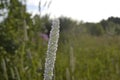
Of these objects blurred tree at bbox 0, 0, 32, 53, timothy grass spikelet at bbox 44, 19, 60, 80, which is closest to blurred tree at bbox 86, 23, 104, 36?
blurred tree at bbox 0, 0, 32, 53

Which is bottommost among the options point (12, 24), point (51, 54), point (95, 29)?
point (95, 29)

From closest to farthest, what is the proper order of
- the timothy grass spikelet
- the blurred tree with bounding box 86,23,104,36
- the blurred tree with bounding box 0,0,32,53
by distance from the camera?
the timothy grass spikelet
the blurred tree with bounding box 0,0,32,53
the blurred tree with bounding box 86,23,104,36

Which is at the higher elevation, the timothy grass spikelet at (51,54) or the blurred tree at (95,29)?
the timothy grass spikelet at (51,54)

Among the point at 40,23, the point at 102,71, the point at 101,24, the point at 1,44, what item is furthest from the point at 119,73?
the point at 101,24

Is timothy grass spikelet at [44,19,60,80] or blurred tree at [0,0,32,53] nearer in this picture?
timothy grass spikelet at [44,19,60,80]

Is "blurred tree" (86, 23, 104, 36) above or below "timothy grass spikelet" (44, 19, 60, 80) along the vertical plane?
below

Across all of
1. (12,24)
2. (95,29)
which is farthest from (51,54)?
(95,29)

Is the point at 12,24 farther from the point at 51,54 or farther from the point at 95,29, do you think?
the point at 95,29

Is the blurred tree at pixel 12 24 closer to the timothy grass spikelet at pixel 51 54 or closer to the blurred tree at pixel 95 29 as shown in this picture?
the timothy grass spikelet at pixel 51 54

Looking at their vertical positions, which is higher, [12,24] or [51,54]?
[51,54]

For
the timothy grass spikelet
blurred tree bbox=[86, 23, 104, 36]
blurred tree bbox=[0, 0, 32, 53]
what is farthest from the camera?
blurred tree bbox=[86, 23, 104, 36]

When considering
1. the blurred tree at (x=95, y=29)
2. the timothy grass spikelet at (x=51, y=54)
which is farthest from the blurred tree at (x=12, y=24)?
the blurred tree at (x=95, y=29)

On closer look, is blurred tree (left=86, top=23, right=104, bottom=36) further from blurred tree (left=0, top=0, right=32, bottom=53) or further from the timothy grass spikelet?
the timothy grass spikelet

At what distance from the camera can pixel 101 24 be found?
20062 millimetres
